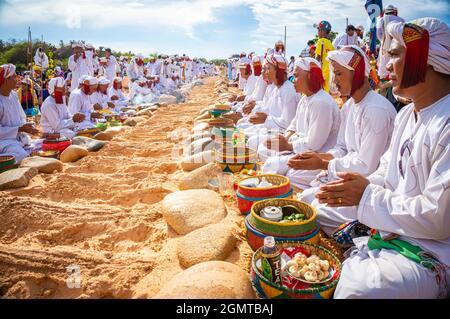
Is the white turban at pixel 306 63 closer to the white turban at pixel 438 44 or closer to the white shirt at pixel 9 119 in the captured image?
the white turban at pixel 438 44

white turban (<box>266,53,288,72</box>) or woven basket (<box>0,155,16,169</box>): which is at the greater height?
white turban (<box>266,53,288,72</box>)

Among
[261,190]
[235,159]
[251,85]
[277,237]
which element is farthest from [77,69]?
[277,237]

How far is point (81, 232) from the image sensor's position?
334 cm

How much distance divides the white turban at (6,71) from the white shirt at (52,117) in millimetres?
1448

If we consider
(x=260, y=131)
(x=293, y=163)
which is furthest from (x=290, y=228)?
(x=260, y=131)

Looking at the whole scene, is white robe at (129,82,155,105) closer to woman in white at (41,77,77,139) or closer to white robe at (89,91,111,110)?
white robe at (89,91,111,110)

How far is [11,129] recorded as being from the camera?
5992mm

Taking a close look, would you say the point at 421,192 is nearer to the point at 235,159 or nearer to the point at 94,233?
the point at 235,159

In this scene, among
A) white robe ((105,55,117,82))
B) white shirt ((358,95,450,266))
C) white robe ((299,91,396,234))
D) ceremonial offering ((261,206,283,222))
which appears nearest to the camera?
white shirt ((358,95,450,266))

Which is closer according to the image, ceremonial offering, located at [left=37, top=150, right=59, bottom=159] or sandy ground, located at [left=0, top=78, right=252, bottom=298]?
sandy ground, located at [left=0, top=78, right=252, bottom=298]

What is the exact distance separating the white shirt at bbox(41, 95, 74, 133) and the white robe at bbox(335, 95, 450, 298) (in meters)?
7.35

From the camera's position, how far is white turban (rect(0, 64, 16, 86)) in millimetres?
5664

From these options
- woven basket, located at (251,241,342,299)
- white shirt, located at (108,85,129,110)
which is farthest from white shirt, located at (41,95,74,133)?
woven basket, located at (251,241,342,299)

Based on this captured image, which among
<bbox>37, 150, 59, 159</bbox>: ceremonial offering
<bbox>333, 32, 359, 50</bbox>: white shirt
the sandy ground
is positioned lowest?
the sandy ground
